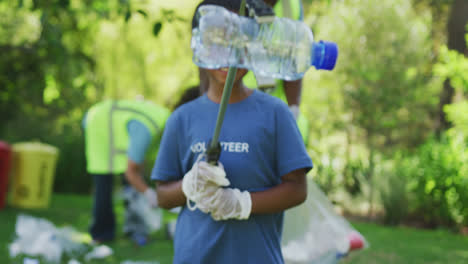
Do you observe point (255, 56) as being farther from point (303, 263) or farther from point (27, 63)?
point (27, 63)

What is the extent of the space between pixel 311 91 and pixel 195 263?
1173 cm

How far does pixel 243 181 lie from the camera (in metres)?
1.94

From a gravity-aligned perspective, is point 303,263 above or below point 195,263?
below

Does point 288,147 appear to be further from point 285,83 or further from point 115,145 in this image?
point 115,145

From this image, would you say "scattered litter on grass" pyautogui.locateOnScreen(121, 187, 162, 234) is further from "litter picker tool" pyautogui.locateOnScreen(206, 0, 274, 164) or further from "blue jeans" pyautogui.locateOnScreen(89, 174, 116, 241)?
"litter picker tool" pyautogui.locateOnScreen(206, 0, 274, 164)

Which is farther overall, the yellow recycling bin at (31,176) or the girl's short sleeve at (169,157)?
the yellow recycling bin at (31,176)

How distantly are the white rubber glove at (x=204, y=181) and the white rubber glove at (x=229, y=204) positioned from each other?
0.02 m

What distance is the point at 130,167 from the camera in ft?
17.7

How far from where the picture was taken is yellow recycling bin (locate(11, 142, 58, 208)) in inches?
377

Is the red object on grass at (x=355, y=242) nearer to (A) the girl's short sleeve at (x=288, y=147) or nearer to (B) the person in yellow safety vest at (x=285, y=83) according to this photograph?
(B) the person in yellow safety vest at (x=285, y=83)

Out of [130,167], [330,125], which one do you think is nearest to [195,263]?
[130,167]

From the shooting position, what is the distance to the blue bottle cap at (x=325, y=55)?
1.75 metres

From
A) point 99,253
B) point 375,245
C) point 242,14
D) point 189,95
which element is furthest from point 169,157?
point 375,245

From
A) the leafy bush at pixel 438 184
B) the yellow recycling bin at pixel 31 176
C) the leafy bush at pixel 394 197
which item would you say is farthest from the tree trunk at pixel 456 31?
the yellow recycling bin at pixel 31 176
